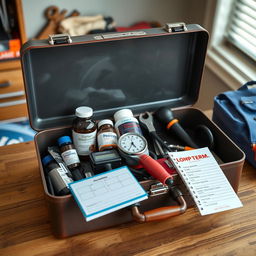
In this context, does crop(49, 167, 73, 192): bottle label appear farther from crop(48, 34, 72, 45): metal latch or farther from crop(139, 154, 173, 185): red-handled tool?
crop(48, 34, 72, 45): metal latch

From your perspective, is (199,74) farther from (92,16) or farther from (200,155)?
(92,16)

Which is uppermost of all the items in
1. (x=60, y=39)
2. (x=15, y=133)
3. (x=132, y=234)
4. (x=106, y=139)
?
(x=60, y=39)

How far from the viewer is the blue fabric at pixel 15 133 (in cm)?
174

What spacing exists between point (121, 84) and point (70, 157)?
25cm

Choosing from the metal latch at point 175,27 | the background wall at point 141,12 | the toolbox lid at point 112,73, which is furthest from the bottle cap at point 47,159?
the background wall at point 141,12

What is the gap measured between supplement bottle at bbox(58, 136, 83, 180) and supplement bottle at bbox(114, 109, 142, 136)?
12 centimetres

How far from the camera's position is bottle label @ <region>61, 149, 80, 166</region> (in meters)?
0.77

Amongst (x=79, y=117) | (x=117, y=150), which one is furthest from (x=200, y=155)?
(x=79, y=117)

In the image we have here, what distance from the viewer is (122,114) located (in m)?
0.87

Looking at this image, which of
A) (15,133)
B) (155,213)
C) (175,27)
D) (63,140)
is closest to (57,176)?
(63,140)

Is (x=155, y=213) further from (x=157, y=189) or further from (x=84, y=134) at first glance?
(x=84, y=134)

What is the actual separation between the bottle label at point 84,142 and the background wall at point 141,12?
0.91 meters

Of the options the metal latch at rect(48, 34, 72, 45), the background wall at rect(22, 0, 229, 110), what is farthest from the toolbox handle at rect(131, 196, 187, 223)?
the background wall at rect(22, 0, 229, 110)

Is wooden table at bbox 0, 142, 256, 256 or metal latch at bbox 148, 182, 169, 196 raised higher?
metal latch at bbox 148, 182, 169, 196
